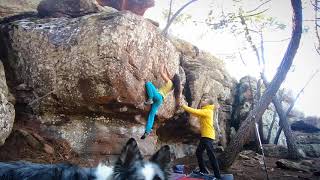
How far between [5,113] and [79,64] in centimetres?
285

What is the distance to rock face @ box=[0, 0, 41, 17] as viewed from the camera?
14.2 metres

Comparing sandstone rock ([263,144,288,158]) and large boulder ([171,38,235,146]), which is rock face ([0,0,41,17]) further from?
sandstone rock ([263,144,288,158])

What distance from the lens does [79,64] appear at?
1059 cm

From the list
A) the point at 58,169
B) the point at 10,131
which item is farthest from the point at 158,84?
the point at 58,169

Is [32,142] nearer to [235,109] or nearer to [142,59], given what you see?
[142,59]

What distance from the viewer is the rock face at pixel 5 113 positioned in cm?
912

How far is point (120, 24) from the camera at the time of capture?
10.9 metres

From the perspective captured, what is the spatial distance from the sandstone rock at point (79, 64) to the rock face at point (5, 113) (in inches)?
28.8

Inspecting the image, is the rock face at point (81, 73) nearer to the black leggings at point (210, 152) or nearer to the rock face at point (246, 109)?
the black leggings at point (210, 152)

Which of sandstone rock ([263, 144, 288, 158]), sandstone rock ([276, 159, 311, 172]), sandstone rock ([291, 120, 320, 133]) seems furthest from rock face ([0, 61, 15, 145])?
sandstone rock ([291, 120, 320, 133])

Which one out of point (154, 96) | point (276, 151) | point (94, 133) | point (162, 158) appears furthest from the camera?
point (276, 151)

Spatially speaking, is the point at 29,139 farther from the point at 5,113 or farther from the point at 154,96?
the point at 154,96

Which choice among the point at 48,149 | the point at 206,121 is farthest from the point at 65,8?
the point at 206,121

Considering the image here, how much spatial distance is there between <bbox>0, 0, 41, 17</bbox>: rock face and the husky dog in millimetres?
11896
